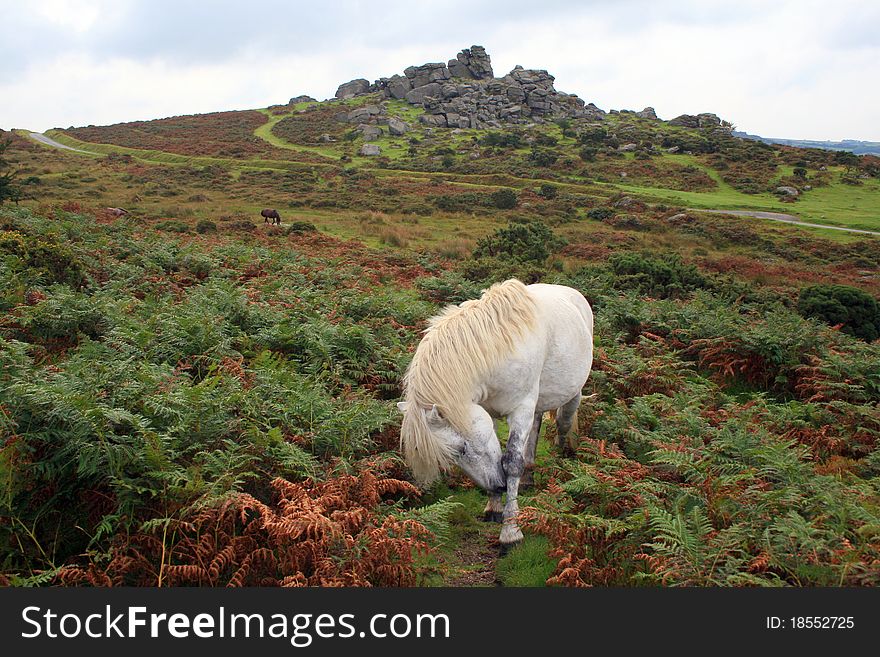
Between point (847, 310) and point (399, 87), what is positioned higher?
point (399, 87)

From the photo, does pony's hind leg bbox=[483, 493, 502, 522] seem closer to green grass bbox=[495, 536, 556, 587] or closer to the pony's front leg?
the pony's front leg

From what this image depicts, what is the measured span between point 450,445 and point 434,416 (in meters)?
0.29

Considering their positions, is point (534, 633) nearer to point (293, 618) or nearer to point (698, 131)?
point (293, 618)

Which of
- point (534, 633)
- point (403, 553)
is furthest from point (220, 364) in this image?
point (534, 633)

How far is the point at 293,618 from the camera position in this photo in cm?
329

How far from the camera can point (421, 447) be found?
438 centimetres

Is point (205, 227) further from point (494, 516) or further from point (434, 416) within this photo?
point (434, 416)

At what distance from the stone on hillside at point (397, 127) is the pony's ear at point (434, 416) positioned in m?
82.2

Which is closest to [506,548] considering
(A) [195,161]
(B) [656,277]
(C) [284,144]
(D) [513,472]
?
(D) [513,472]

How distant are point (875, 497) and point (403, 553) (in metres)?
4.10

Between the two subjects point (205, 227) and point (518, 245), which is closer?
point (518, 245)

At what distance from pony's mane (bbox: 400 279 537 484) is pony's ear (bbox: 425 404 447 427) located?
33 millimetres

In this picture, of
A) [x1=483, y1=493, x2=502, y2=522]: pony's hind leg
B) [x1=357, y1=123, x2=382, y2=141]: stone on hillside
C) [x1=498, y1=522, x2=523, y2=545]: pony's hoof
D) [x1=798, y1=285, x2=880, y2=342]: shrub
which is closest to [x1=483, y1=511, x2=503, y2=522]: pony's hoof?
[x1=483, y1=493, x2=502, y2=522]: pony's hind leg

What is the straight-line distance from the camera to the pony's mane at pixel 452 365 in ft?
14.3
